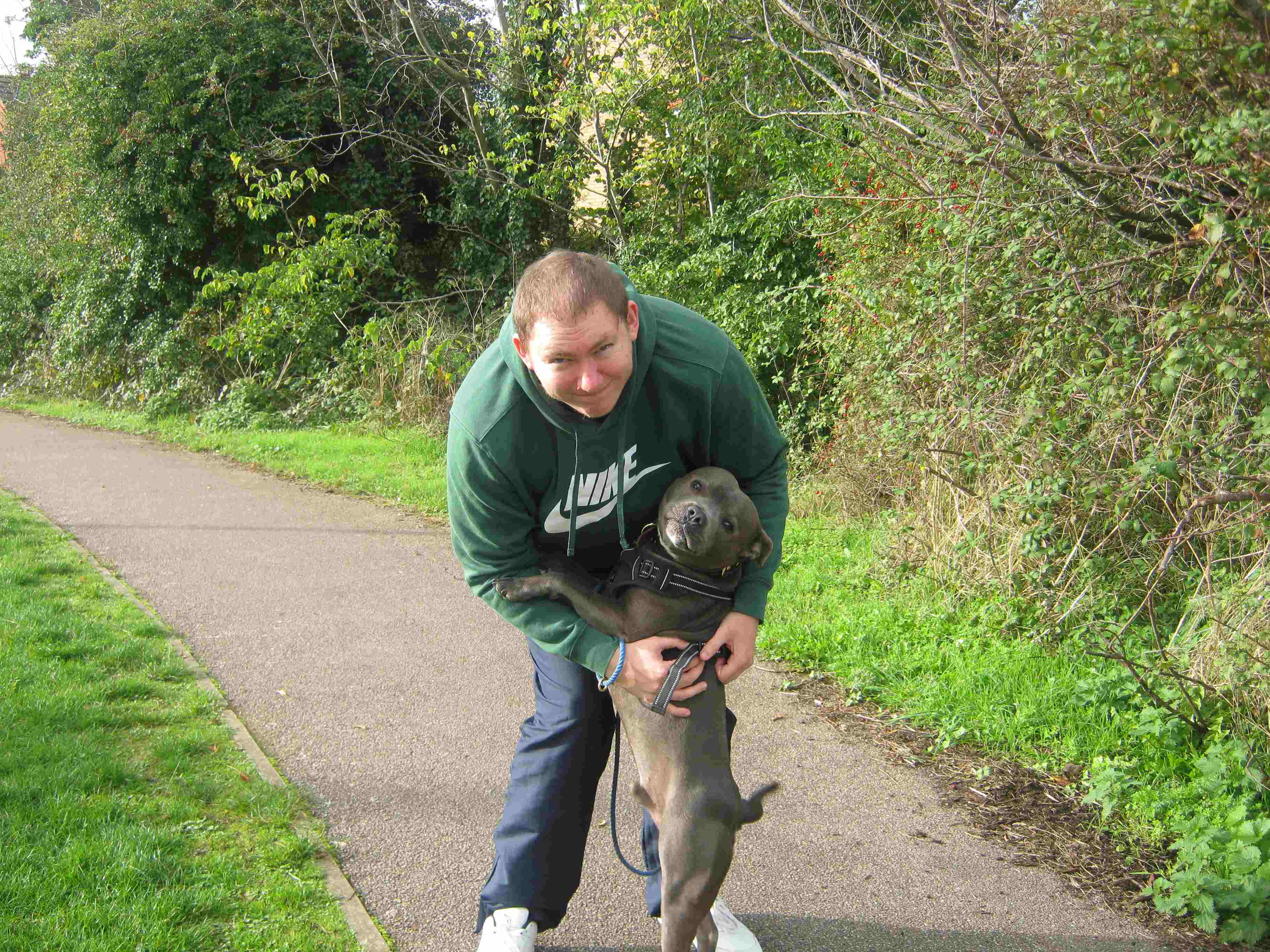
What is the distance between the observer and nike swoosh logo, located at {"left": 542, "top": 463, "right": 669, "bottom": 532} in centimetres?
302

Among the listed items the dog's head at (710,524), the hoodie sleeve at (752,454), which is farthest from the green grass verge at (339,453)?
the dog's head at (710,524)

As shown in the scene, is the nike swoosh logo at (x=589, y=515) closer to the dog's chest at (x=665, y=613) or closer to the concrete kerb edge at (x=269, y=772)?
the dog's chest at (x=665, y=613)

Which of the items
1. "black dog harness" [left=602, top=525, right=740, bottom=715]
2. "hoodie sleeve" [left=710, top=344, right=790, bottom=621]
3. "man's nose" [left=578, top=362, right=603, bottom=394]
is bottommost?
"black dog harness" [left=602, top=525, right=740, bottom=715]

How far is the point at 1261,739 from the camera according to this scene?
13.0 feet

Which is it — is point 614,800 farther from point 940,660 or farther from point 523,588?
point 940,660

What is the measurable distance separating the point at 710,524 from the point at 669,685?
469 millimetres

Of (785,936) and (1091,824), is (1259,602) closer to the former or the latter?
(1091,824)

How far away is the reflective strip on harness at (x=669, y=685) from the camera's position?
2828 millimetres

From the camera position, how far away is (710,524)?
2.86m

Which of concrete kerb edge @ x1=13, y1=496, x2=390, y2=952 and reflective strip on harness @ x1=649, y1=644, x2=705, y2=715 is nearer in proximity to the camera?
reflective strip on harness @ x1=649, y1=644, x2=705, y2=715

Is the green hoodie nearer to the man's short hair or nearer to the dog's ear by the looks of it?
the dog's ear

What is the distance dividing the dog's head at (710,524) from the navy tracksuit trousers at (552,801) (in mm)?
504

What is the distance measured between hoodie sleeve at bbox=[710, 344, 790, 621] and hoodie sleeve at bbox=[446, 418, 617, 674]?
50 centimetres

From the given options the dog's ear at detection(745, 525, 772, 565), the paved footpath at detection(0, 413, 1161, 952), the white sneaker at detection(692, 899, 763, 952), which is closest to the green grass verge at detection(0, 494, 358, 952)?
the paved footpath at detection(0, 413, 1161, 952)
